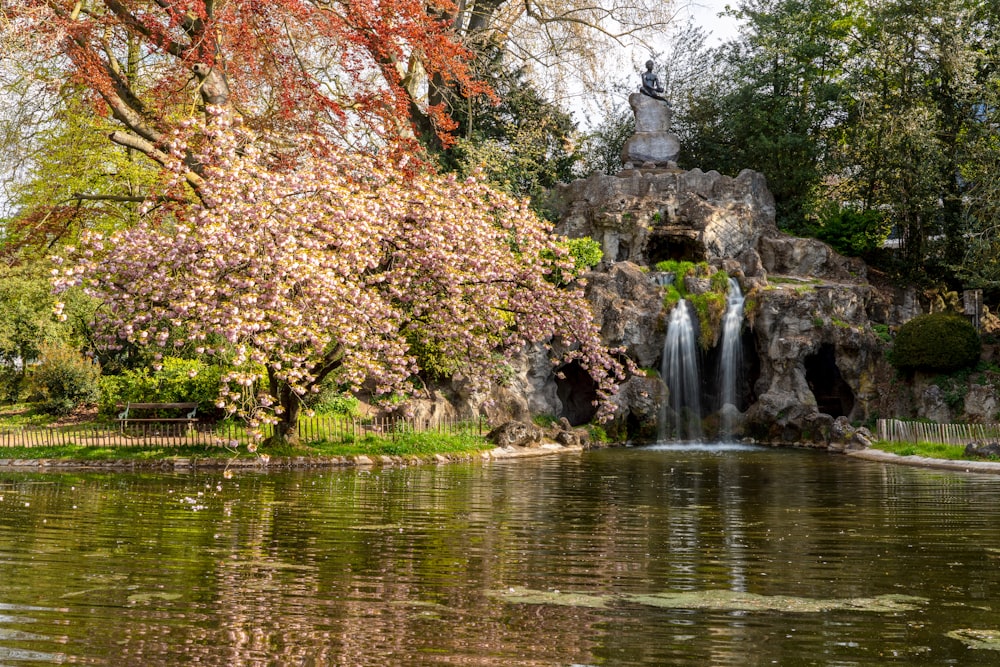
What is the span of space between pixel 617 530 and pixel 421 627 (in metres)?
5.40

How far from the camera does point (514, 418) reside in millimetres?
30734

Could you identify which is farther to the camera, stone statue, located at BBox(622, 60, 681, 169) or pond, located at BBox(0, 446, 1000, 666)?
stone statue, located at BBox(622, 60, 681, 169)

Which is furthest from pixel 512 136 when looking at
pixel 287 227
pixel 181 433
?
pixel 287 227

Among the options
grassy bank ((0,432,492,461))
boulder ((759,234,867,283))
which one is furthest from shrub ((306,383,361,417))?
boulder ((759,234,867,283))

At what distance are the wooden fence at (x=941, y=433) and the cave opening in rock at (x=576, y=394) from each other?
1145cm

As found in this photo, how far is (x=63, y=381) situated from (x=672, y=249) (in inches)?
936

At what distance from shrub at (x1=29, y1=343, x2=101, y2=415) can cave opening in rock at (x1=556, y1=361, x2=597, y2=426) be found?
1599 centimetres

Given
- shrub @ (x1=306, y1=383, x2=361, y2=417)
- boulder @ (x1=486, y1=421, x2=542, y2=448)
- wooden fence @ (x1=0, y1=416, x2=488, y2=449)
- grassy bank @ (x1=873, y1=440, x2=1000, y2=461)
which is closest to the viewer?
grassy bank @ (x1=873, y1=440, x2=1000, y2=461)

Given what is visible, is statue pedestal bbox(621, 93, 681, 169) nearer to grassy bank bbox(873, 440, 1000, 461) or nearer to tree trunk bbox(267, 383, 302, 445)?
grassy bank bbox(873, 440, 1000, 461)

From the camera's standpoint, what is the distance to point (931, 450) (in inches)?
947

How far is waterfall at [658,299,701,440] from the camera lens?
34.2 m

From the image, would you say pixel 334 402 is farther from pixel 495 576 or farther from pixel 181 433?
pixel 495 576

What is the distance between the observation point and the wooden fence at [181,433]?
22859 millimetres

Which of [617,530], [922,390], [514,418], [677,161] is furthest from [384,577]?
[677,161]
